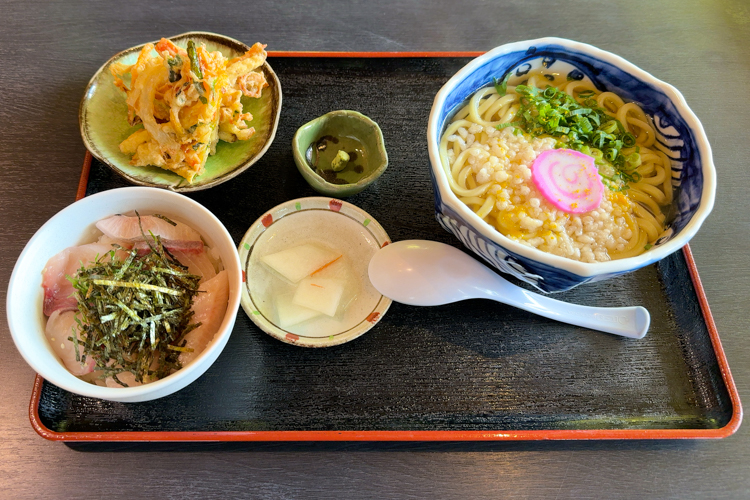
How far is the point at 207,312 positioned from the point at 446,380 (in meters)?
0.70

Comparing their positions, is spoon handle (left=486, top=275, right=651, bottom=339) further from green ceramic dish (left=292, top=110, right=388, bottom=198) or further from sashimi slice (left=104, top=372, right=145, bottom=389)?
sashimi slice (left=104, top=372, right=145, bottom=389)

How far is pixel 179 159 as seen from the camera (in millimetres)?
1464

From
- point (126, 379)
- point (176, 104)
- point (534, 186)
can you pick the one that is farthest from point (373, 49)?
point (126, 379)

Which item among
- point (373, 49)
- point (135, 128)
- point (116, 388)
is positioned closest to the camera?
point (116, 388)

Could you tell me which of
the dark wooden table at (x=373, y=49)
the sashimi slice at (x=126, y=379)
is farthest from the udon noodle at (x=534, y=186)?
the sashimi slice at (x=126, y=379)

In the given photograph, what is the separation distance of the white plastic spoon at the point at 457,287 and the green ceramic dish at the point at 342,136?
0.79 feet

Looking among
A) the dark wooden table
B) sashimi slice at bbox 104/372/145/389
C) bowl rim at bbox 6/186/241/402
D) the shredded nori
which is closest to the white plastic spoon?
the dark wooden table

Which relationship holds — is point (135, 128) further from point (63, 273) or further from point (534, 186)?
point (534, 186)

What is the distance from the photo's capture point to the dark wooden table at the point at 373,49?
1305mm

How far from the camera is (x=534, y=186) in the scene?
1.33m

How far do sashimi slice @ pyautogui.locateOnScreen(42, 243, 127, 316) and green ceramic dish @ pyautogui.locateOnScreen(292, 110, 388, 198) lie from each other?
2.08 ft

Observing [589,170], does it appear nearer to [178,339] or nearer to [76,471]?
[178,339]

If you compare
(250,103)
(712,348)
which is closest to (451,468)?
(712,348)

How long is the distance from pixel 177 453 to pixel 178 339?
339 millimetres
